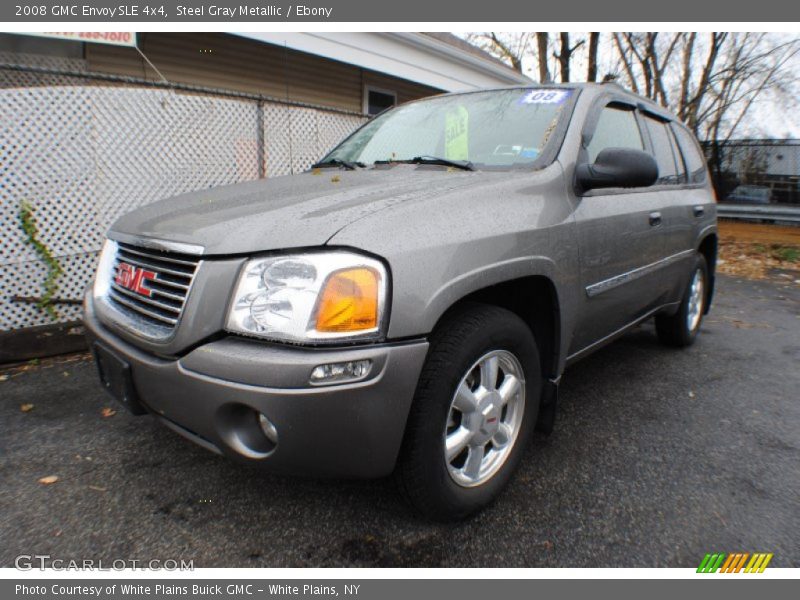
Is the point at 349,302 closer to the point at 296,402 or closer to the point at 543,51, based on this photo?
the point at 296,402

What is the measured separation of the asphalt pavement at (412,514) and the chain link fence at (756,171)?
13.7 m

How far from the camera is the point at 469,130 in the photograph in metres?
2.77

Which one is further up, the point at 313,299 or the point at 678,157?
the point at 678,157

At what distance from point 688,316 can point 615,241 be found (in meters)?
1.99

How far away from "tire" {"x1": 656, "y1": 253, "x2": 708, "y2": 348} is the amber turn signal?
322 cm

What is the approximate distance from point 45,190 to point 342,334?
3395mm

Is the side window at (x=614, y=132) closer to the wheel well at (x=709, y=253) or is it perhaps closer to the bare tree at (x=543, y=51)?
the wheel well at (x=709, y=253)

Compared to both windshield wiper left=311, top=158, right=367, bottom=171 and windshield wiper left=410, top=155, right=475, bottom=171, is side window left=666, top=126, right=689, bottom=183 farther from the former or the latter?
windshield wiper left=311, top=158, right=367, bottom=171

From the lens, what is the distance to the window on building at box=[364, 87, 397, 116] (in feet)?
36.2

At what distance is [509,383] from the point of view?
2115 millimetres

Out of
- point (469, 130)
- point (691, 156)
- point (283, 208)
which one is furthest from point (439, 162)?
point (691, 156)

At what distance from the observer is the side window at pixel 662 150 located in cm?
343

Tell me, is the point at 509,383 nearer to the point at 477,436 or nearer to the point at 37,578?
the point at 477,436

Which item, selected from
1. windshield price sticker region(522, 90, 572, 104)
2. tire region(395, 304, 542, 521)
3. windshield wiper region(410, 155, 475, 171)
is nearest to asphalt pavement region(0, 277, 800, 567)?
tire region(395, 304, 542, 521)
